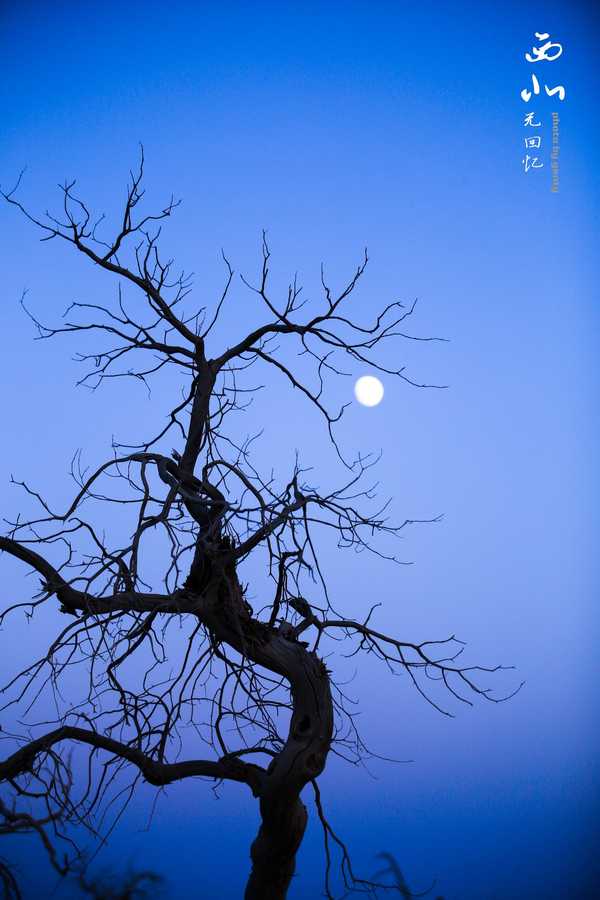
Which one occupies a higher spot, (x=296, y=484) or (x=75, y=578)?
(x=296, y=484)

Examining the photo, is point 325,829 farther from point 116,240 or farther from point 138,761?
point 116,240

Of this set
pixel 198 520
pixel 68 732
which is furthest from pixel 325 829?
pixel 198 520

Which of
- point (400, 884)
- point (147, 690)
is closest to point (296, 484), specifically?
point (147, 690)

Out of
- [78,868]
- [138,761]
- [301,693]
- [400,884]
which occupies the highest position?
[301,693]

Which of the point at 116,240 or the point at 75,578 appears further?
the point at 116,240

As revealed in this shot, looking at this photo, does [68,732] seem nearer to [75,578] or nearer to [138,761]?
[138,761]

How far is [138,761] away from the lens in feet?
11.2

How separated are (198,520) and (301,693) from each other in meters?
0.82

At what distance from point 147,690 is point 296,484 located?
966 mm

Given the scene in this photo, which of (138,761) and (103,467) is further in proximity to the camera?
(138,761)

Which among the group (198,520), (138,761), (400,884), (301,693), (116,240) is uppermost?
(116,240)

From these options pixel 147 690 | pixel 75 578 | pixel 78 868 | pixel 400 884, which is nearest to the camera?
pixel 78 868

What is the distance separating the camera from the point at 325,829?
360 cm

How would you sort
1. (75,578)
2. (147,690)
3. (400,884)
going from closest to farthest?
(75,578) < (147,690) < (400,884)
